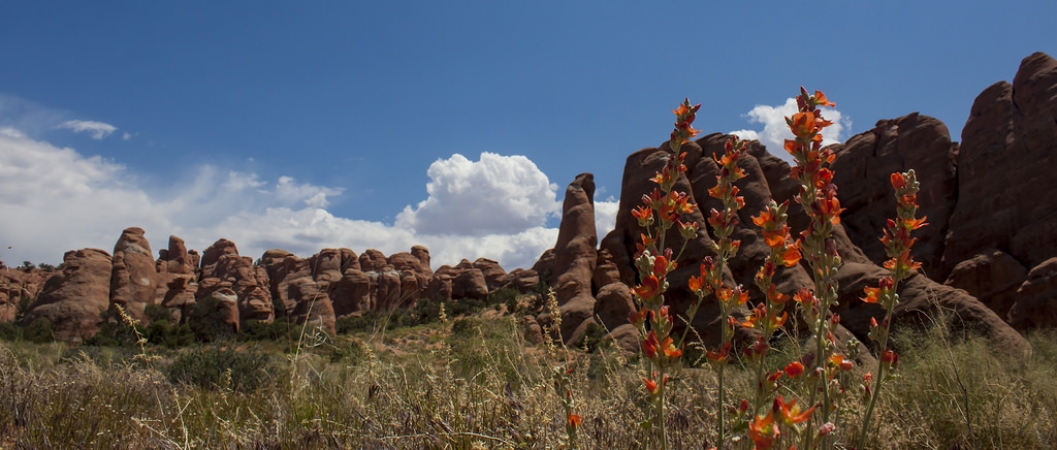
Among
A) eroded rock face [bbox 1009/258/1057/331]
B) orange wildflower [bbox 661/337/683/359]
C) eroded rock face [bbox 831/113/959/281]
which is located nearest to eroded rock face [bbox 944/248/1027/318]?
eroded rock face [bbox 1009/258/1057/331]

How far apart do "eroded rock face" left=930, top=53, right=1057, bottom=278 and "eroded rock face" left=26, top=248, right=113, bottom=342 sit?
42771 millimetres

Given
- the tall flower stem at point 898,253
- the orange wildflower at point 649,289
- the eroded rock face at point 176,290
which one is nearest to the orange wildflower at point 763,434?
the orange wildflower at point 649,289

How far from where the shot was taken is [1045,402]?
4.98 meters

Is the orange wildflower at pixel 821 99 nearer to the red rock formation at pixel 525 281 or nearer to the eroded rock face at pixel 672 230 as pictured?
the eroded rock face at pixel 672 230

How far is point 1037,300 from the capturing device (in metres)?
18.2

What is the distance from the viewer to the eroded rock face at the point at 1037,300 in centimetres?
1783

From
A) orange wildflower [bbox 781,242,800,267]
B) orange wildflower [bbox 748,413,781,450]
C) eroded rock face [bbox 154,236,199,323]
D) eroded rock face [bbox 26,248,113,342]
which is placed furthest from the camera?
eroded rock face [bbox 154,236,199,323]

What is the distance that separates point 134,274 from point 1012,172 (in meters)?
47.8

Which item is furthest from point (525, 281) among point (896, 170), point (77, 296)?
point (77, 296)

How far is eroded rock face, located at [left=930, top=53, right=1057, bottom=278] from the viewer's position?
21.3 meters

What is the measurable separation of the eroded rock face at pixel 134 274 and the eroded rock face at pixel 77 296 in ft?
1.68

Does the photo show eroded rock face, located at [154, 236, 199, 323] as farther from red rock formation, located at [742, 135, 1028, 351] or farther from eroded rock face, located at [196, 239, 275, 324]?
red rock formation, located at [742, 135, 1028, 351]

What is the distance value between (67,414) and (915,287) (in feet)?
64.2

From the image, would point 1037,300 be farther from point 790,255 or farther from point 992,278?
point 790,255
